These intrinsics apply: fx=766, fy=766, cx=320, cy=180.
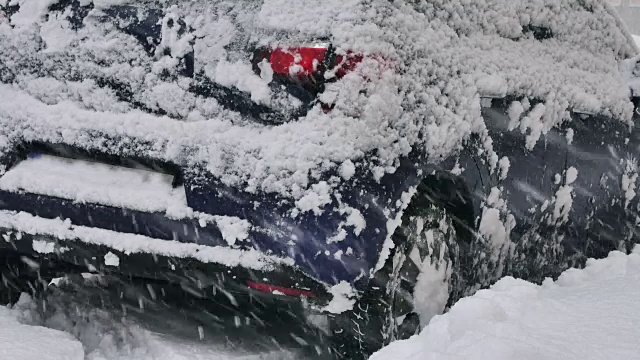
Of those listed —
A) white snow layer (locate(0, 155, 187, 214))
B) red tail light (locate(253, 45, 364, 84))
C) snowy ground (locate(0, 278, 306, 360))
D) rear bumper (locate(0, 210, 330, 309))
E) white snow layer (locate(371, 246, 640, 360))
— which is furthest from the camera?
snowy ground (locate(0, 278, 306, 360))

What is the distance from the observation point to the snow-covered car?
237 cm

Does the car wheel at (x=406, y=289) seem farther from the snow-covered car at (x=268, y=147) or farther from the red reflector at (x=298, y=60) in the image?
the red reflector at (x=298, y=60)

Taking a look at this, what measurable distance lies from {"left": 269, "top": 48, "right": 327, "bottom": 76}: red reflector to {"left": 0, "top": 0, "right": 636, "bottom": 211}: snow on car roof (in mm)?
48

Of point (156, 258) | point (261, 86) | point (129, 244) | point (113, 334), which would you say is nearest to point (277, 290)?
point (156, 258)

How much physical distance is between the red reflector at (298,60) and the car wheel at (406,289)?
0.61 m

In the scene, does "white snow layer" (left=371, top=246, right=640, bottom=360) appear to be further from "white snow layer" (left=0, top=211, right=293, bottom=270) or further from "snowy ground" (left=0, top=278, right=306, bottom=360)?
"snowy ground" (left=0, top=278, right=306, bottom=360)

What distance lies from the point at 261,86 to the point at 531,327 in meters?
1.09

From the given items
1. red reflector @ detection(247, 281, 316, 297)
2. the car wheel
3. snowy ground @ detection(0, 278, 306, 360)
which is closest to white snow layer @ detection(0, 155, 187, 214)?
red reflector @ detection(247, 281, 316, 297)

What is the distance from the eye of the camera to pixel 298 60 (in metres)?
2.35

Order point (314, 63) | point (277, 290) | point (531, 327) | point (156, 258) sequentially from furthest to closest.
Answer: point (156, 258)
point (277, 290)
point (314, 63)
point (531, 327)

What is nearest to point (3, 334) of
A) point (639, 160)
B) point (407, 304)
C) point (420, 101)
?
point (407, 304)

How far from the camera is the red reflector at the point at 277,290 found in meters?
2.45

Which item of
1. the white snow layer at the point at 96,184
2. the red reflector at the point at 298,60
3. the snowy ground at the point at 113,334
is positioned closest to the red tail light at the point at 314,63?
the red reflector at the point at 298,60

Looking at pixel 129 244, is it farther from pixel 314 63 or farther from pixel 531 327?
pixel 531 327
